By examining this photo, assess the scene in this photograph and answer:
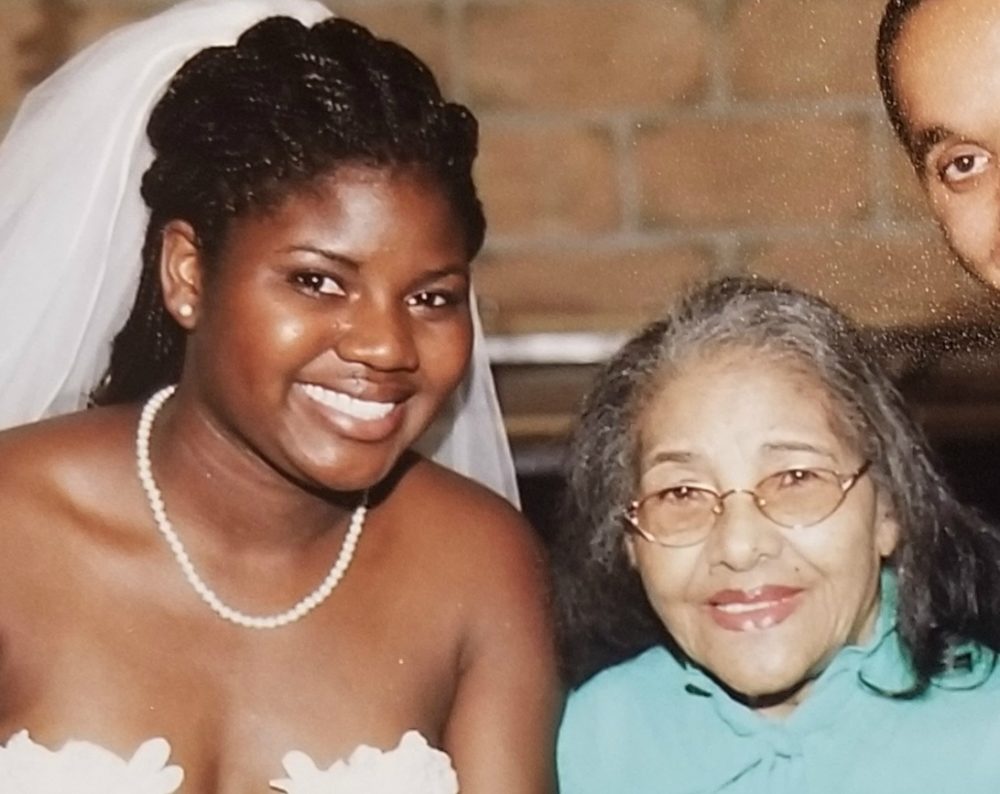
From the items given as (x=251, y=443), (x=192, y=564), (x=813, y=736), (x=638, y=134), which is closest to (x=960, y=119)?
(x=813, y=736)

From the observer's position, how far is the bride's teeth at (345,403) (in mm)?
1566

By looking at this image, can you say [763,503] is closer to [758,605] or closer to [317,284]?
[758,605]

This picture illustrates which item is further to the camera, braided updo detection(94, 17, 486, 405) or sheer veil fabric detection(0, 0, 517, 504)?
sheer veil fabric detection(0, 0, 517, 504)

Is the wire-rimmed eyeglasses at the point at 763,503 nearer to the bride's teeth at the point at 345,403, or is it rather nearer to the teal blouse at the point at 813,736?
the teal blouse at the point at 813,736

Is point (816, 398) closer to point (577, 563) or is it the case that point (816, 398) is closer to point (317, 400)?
point (577, 563)

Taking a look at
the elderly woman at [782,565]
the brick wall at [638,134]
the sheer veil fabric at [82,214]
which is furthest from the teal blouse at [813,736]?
the brick wall at [638,134]

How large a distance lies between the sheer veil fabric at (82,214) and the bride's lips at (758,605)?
2.16ft

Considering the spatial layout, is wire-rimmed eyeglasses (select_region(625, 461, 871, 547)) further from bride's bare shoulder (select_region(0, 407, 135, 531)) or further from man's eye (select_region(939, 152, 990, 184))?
bride's bare shoulder (select_region(0, 407, 135, 531))

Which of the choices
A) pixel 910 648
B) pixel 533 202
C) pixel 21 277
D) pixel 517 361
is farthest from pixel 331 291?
pixel 533 202

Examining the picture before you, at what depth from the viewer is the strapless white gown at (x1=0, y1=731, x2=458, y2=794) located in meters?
1.60

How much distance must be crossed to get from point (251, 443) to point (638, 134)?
49.4 inches

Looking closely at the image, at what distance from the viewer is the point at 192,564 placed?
5.53 ft

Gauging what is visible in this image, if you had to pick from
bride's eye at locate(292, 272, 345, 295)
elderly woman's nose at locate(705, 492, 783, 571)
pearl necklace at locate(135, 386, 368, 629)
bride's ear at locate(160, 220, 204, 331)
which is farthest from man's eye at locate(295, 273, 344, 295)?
elderly woman's nose at locate(705, 492, 783, 571)

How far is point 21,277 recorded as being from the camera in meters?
1.83
